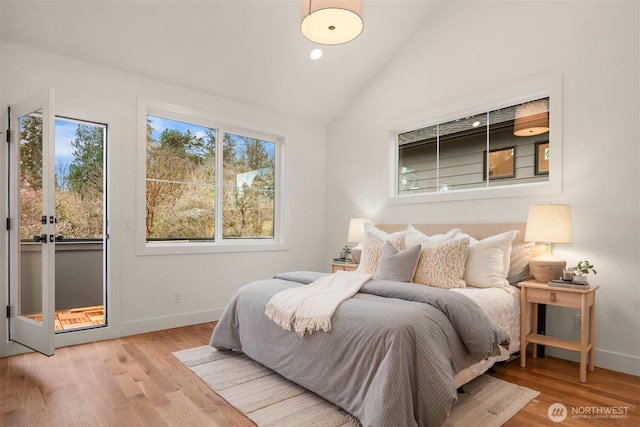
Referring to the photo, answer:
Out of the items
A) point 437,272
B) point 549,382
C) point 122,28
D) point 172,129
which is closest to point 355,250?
point 437,272

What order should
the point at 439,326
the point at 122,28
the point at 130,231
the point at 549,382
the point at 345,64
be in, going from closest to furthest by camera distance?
the point at 439,326
the point at 549,382
the point at 122,28
the point at 130,231
the point at 345,64

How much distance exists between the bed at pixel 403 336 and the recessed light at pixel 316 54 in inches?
90.4

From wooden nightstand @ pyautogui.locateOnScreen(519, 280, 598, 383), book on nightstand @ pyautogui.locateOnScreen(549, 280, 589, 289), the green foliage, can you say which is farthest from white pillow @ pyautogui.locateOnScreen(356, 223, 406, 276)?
the green foliage

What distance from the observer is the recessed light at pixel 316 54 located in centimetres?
407

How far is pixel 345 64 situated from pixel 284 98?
0.85m

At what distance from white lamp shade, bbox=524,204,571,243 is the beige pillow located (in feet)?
1.65

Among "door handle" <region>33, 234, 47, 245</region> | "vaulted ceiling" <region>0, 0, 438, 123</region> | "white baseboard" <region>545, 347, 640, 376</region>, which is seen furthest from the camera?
"vaulted ceiling" <region>0, 0, 438, 123</region>

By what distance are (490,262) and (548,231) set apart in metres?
0.47

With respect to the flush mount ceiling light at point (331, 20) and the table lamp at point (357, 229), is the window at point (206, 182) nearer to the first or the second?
the table lamp at point (357, 229)

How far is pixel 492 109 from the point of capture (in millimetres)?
3605

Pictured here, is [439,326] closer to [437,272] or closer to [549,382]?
[437,272]

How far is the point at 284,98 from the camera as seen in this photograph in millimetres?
4625

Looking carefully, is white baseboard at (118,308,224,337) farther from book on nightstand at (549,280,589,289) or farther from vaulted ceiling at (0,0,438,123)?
book on nightstand at (549,280,589,289)

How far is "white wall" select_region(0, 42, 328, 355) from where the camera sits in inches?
123
